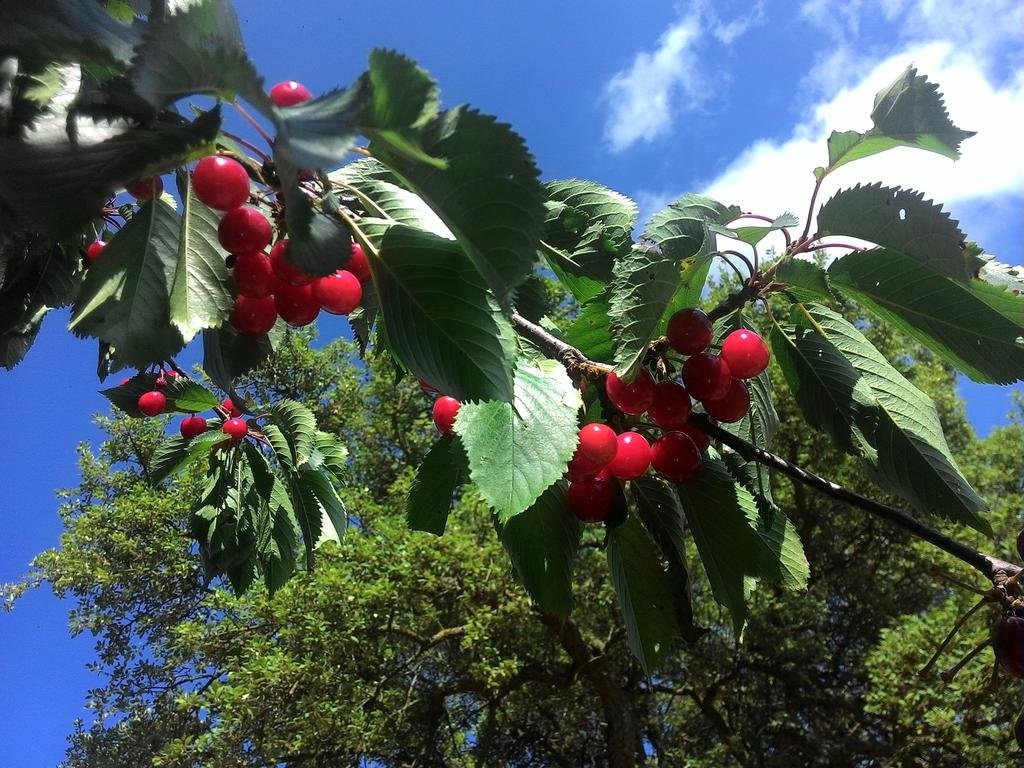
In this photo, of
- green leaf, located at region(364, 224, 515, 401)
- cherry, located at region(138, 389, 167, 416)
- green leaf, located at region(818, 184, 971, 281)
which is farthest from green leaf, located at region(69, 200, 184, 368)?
cherry, located at region(138, 389, 167, 416)

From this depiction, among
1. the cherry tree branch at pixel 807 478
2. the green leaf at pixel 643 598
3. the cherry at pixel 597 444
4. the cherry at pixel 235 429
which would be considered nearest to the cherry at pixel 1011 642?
the cherry tree branch at pixel 807 478

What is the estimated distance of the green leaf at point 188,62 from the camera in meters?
0.58

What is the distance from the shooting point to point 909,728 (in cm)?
656

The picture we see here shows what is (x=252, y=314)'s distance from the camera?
3.07 ft

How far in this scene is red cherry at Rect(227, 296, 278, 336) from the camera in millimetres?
926

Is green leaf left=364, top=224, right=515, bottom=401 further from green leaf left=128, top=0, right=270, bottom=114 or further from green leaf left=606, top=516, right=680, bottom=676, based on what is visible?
green leaf left=606, top=516, right=680, bottom=676

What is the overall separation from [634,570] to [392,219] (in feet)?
2.04

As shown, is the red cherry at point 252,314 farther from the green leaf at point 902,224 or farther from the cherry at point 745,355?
the green leaf at point 902,224

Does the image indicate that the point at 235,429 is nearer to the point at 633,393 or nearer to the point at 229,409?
the point at 229,409

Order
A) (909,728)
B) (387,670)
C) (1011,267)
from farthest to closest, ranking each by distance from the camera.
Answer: (387,670), (909,728), (1011,267)

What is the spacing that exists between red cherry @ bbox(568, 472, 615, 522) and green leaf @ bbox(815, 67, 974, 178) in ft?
1.97

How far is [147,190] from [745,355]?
809 mm

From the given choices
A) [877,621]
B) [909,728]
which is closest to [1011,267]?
[909,728]

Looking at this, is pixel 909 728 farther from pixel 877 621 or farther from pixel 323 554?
pixel 323 554
